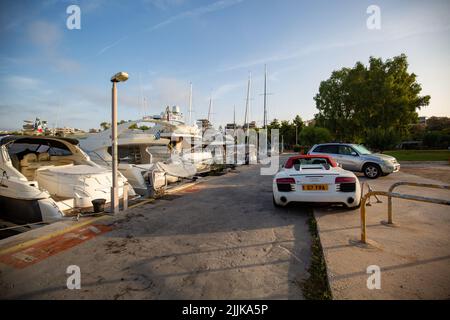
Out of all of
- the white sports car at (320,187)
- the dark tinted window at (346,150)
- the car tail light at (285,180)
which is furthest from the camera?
the dark tinted window at (346,150)

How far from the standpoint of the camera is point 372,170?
10.4 meters

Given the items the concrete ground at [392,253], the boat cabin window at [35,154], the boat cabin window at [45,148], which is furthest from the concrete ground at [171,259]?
the boat cabin window at [45,148]

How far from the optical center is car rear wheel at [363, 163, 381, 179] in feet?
33.7

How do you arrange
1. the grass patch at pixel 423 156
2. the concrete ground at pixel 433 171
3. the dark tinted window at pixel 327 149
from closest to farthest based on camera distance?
the concrete ground at pixel 433 171, the dark tinted window at pixel 327 149, the grass patch at pixel 423 156

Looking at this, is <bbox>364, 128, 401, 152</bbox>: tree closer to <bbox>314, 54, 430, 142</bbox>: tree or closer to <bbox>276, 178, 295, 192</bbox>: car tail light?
<bbox>314, 54, 430, 142</bbox>: tree

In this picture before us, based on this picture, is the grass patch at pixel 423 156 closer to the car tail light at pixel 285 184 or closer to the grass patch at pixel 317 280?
the car tail light at pixel 285 184

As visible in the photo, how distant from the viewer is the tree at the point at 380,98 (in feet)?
89.4

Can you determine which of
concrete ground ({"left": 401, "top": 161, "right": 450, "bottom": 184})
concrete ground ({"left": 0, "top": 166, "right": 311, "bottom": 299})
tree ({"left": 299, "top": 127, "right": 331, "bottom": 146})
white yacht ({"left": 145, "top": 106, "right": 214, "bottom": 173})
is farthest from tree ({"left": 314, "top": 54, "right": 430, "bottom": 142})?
concrete ground ({"left": 0, "top": 166, "right": 311, "bottom": 299})

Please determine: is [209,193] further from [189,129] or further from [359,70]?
[359,70]

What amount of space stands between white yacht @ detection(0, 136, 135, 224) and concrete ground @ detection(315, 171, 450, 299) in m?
5.59

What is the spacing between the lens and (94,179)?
20.5 feet

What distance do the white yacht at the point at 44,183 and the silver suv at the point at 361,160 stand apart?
9.67m

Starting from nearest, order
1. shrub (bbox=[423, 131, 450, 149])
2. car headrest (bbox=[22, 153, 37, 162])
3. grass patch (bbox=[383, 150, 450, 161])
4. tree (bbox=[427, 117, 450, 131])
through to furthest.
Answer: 1. car headrest (bbox=[22, 153, 37, 162])
2. grass patch (bbox=[383, 150, 450, 161])
3. shrub (bbox=[423, 131, 450, 149])
4. tree (bbox=[427, 117, 450, 131])
